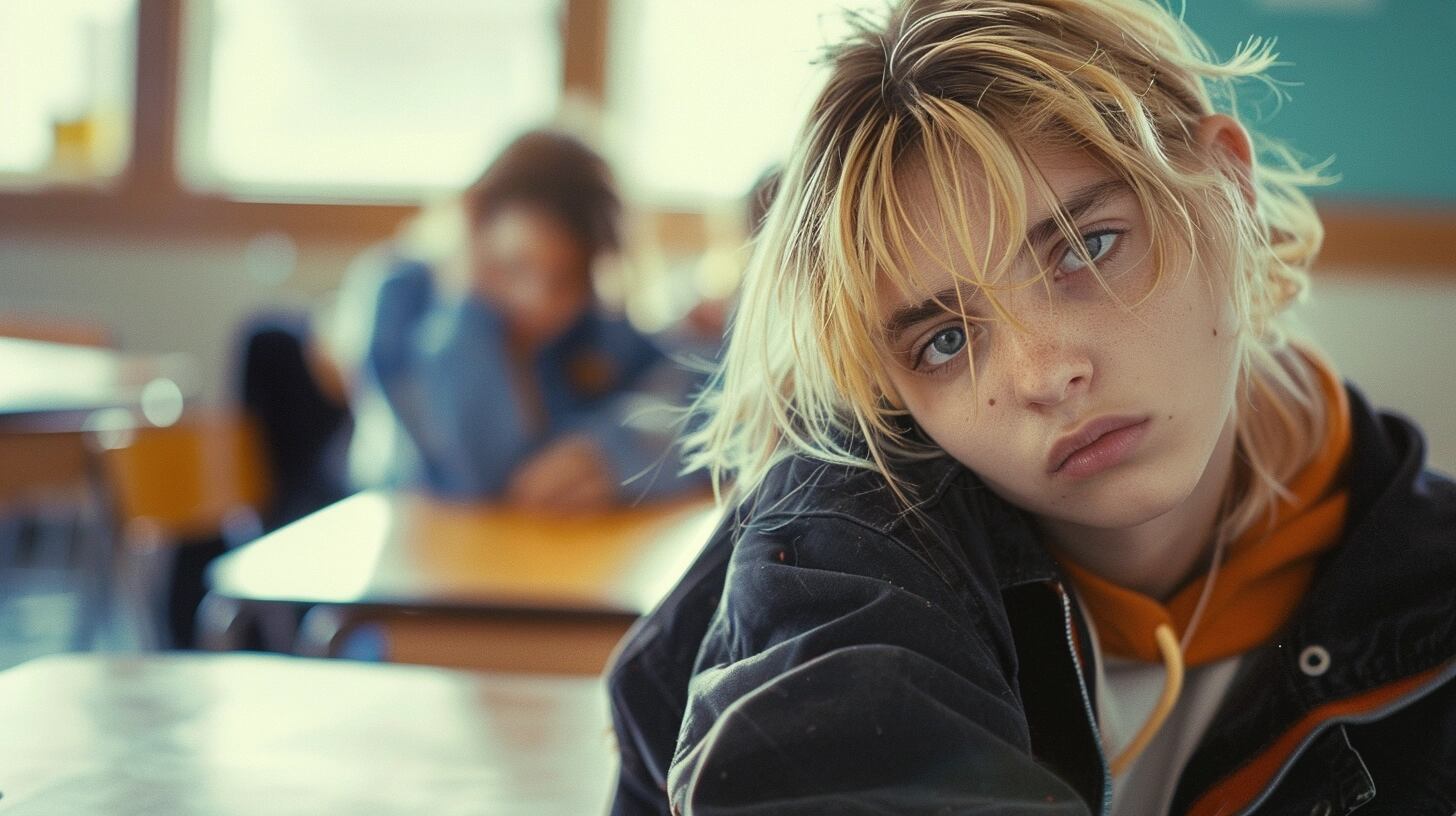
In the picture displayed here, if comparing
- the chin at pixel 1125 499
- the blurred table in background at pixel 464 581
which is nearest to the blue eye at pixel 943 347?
the chin at pixel 1125 499

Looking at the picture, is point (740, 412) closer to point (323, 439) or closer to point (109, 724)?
point (109, 724)

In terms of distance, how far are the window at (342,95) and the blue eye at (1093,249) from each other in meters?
4.34

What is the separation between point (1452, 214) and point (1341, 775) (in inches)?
158

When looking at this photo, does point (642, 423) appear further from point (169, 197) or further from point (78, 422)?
point (169, 197)

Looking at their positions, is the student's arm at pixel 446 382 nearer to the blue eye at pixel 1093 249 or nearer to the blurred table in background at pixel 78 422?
the blurred table in background at pixel 78 422

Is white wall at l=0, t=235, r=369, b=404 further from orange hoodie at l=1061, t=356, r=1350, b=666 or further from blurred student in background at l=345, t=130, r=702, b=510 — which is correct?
orange hoodie at l=1061, t=356, r=1350, b=666

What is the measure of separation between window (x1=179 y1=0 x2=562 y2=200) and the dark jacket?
14.2 ft

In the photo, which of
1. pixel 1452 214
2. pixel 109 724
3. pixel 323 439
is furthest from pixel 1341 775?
pixel 1452 214

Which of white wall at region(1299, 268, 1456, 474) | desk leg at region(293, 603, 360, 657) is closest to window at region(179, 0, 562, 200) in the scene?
white wall at region(1299, 268, 1456, 474)

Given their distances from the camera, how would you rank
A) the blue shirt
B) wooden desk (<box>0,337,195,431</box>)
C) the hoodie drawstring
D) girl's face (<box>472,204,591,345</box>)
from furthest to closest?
girl's face (<box>472,204,591,345</box>) < the blue shirt < wooden desk (<box>0,337,195,431</box>) < the hoodie drawstring

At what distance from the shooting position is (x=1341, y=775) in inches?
30.6

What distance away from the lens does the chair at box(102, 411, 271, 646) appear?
2.26 metres

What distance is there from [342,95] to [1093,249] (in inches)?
184

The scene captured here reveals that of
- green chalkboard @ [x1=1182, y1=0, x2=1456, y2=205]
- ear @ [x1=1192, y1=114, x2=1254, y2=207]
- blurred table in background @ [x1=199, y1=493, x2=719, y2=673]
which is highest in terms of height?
green chalkboard @ [x1=1182, y1=0, x2=1456, y2=205]
